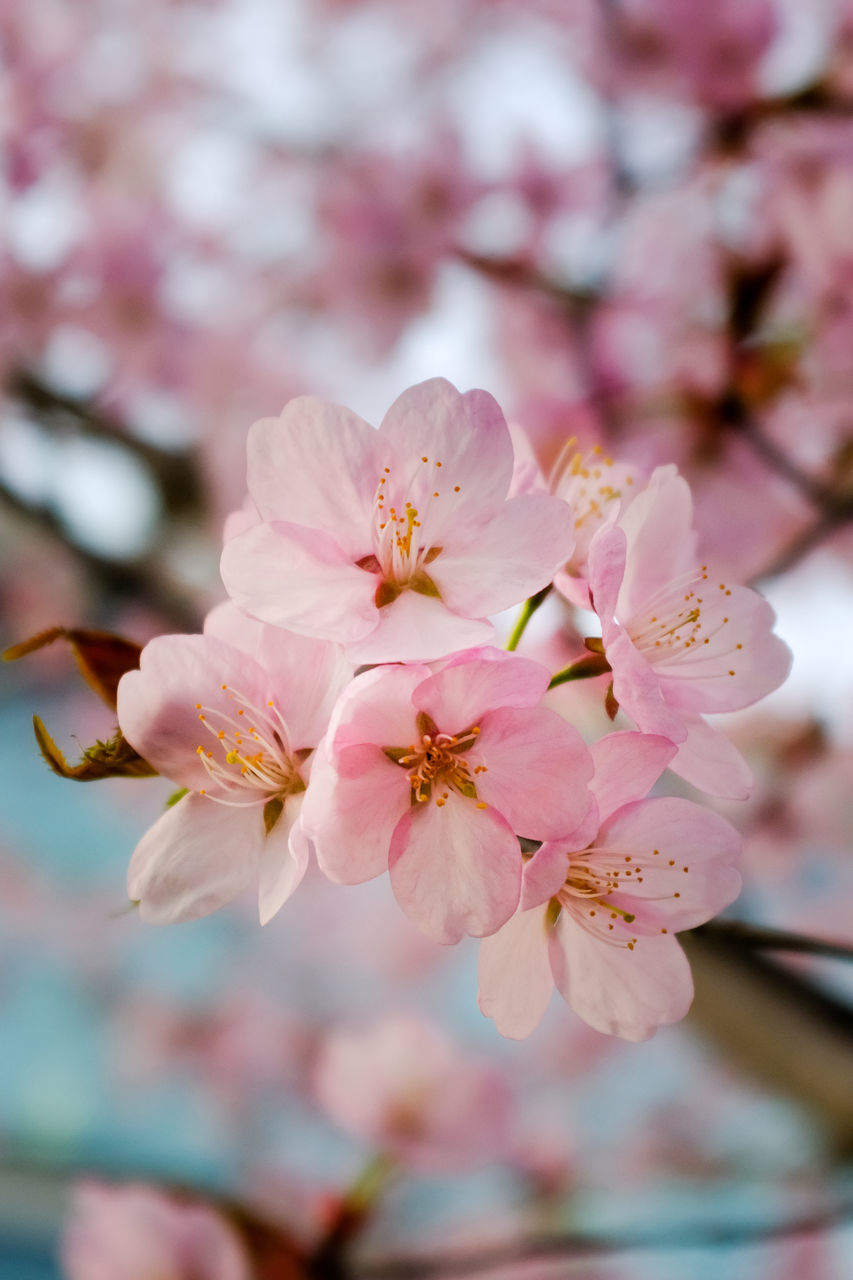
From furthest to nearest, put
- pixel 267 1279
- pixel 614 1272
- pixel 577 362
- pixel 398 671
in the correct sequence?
pixel 614 1272
pixel 577 362
pixel 267 1279
pixel 398 671

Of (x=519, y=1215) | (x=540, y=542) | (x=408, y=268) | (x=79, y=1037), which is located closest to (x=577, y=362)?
(x=408, y=268)

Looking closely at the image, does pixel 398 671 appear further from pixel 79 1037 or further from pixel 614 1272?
pixel 79 1037

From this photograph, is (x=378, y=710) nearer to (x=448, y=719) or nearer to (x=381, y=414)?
(x=448, y=719)

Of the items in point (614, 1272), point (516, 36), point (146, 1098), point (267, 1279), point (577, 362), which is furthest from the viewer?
point (146, 1098)

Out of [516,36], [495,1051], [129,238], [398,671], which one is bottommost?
[495,1051]

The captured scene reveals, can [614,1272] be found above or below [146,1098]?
above

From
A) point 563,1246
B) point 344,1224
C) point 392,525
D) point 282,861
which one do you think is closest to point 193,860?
point 282,861

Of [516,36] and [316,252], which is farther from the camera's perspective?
[516,36]
